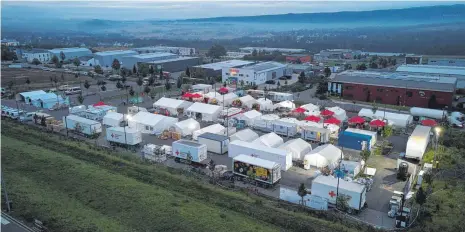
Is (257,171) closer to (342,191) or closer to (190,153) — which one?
(342,191)

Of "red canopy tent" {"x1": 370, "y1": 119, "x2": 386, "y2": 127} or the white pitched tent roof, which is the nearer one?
"red canopy tent" {"x1": 370, "y1": 119, "x2": 386, "y2": 127}

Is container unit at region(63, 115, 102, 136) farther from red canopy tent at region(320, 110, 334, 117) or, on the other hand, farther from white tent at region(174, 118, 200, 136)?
red canopy tent at region(320, 110, 334, 117)

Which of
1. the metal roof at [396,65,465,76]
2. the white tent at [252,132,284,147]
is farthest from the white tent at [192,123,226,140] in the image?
the metal roof at [396,65,465,76]

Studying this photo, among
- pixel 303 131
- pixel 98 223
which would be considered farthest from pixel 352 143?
pixel 98 223

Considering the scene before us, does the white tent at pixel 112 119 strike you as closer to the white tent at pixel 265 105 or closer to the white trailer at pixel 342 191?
the white tent at pixel 265 105

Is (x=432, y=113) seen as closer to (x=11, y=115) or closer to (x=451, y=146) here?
(x=451, y=146)
